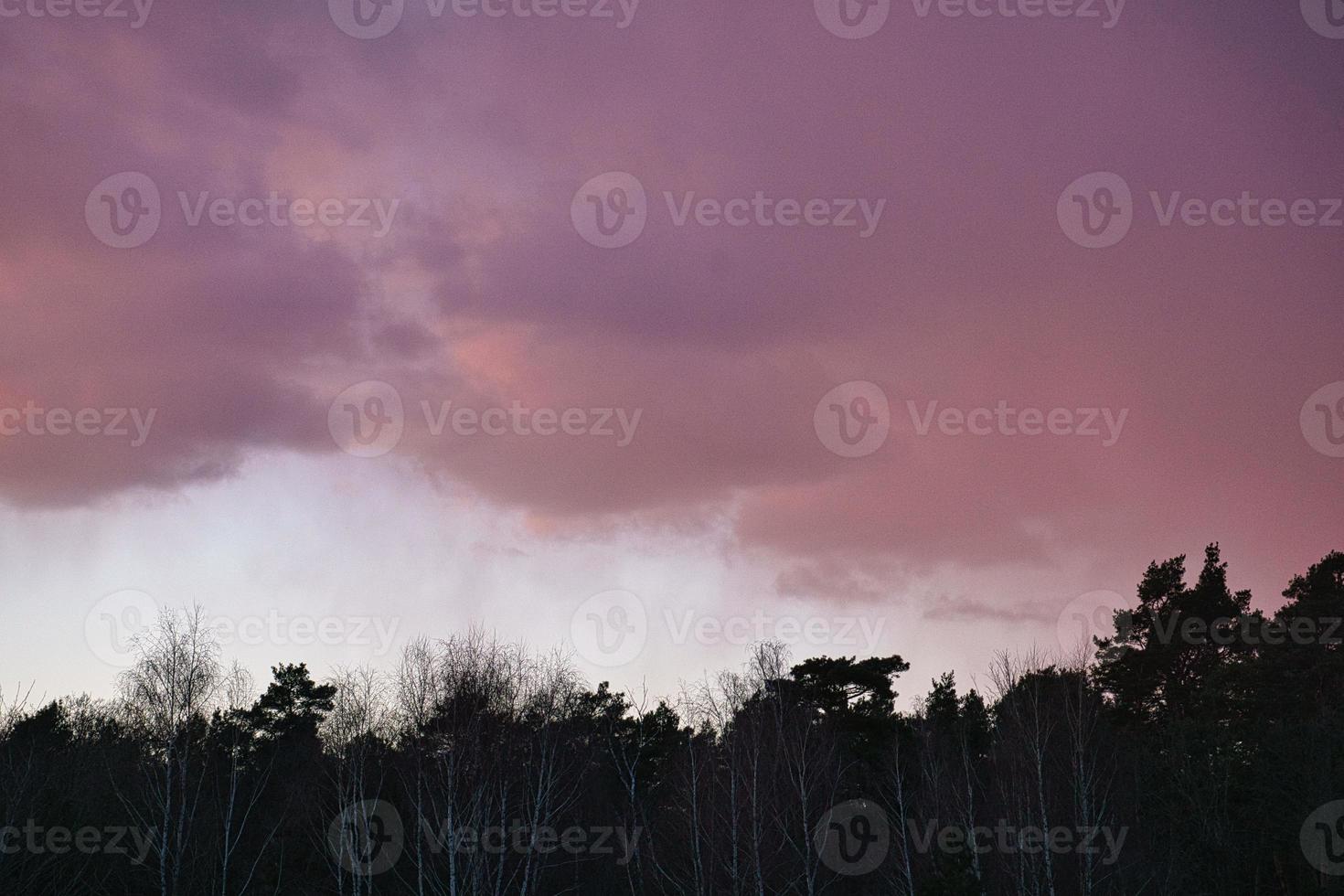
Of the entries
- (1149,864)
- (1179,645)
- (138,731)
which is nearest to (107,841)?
(138,731)

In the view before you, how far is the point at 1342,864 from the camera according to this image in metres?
42.6

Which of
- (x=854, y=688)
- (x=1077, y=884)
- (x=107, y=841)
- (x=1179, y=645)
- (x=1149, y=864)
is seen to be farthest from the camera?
(x=1179, y=645)

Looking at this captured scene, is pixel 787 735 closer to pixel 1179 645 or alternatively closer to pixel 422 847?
pixel 422 847

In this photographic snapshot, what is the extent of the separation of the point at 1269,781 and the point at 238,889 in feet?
161
